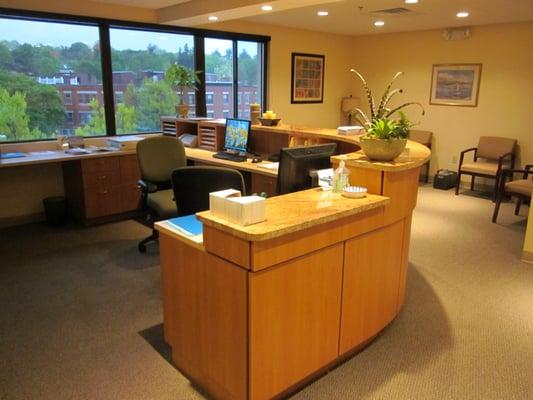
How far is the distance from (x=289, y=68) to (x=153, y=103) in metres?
2.44

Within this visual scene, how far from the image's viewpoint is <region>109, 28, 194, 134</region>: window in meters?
5.42

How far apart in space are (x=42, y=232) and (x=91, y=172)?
0.81 meters

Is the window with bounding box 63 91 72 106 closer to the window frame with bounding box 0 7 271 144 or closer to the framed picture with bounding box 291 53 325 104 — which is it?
the window frame with bounding box 0 7 271 144

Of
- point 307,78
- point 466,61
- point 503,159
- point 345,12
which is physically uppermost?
point 345,12

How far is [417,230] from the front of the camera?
4.91 meters

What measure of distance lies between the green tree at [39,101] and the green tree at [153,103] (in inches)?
38.8

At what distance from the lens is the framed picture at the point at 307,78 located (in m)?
7.29

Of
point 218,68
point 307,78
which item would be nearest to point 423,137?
point 307,78

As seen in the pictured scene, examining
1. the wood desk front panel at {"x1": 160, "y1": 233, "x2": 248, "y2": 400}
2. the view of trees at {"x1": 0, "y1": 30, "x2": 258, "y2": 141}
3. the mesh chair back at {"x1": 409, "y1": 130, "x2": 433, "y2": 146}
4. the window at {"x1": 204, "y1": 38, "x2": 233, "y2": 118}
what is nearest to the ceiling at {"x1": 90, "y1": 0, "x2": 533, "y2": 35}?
the window at {"x1": 204, "y1": 38, "x2": 233, "y2": 118}

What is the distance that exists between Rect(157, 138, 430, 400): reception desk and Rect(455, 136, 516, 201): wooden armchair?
13.5 ft

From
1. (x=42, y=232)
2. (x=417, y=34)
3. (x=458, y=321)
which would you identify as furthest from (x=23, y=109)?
(x=417, y=34)

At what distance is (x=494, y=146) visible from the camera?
6.55m

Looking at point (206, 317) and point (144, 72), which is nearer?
point (206, 317)

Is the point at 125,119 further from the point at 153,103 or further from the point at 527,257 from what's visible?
the point at 527,257
